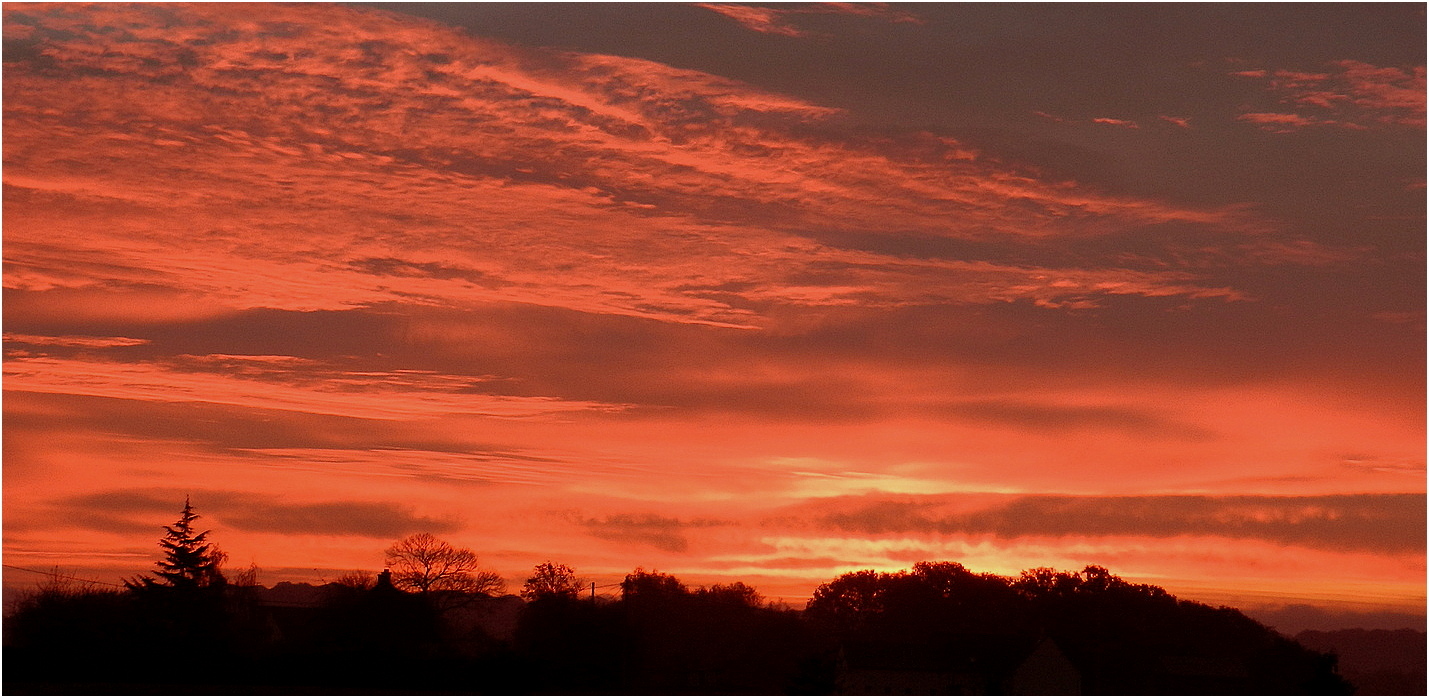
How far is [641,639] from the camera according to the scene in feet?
302

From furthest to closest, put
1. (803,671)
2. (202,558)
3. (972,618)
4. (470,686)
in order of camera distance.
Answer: (972,618), (202,558), (803,671), (470,686)

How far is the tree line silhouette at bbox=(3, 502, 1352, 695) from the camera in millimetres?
58906

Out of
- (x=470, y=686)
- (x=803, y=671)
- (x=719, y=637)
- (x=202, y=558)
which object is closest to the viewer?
(x=470, y=686)

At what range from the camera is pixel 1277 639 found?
109m

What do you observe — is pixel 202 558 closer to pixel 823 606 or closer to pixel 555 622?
pixel 555 622

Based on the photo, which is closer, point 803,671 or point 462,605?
point 803,671

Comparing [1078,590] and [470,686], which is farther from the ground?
[1078,590]

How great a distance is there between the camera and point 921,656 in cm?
9175

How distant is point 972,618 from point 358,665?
70811mm

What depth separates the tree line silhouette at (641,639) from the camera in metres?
58.9

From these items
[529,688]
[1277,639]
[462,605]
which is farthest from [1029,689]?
[529,688]

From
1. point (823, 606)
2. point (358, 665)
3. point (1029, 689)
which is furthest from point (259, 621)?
point (823, 606)

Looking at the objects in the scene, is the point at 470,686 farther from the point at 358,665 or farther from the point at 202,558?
the point at 202,558

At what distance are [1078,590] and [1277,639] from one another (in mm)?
17103
